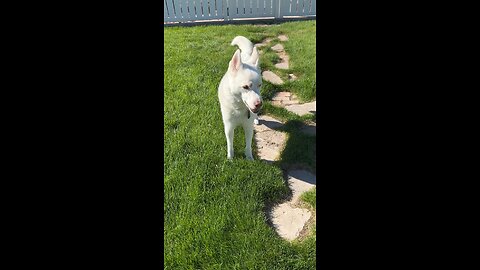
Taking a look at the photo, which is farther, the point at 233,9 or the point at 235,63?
the point at 233,9

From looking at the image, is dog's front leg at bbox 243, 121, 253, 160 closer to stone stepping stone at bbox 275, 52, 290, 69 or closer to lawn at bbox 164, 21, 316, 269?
lawn at bbox 164, 21, 316, 269

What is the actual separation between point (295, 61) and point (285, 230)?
12.6ft

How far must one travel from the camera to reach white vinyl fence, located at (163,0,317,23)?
9.01 meters

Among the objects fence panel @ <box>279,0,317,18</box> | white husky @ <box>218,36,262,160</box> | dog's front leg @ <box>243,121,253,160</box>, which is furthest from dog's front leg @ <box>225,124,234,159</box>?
fence panel @ <box>279,0,317,18</box>

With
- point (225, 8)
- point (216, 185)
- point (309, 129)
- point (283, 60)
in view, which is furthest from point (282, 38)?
point (216, 185)

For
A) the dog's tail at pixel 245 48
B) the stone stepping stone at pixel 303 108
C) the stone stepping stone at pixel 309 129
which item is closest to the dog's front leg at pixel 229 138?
the dog's tail at pixel 245 48

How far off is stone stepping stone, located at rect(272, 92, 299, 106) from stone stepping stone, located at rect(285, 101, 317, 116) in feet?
0.36

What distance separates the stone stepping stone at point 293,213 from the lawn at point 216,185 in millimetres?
82

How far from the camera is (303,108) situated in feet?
13.6

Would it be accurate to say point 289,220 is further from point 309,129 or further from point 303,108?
point 303,108

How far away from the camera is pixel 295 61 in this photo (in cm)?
559

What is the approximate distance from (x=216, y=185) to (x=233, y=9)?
7.57m
